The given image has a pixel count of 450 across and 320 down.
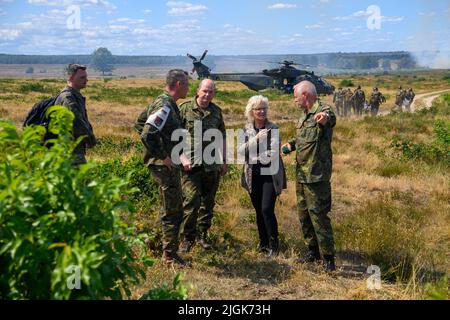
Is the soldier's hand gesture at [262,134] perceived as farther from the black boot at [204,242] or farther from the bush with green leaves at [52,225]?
the bush with green leaves at [52,225]

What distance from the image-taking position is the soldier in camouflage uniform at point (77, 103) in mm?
4648

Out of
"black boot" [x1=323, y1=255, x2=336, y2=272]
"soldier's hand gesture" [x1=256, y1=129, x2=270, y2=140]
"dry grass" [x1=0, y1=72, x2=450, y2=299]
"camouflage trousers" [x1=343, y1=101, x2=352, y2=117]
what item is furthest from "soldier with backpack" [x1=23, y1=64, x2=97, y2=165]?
"camouflage trousers" [x1=343, y1=101, x2=352, y2=117]

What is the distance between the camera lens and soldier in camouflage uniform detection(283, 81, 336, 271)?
4656 mm

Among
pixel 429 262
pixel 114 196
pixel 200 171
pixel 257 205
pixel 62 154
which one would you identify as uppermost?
pixel 62 154

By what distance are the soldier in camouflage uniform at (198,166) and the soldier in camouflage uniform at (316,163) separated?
0.89 meters

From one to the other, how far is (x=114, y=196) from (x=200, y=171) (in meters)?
2.89

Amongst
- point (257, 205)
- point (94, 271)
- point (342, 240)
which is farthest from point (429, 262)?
point (94, 271)

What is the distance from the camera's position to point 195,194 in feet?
16.5

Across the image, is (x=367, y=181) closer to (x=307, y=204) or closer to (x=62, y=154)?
(x=307, y=204)

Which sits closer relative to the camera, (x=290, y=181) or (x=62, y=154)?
(x=62, y=154)

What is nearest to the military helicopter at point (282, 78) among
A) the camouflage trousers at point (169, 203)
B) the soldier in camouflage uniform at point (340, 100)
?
the soldier in camouflage uniform at point (340, 100)

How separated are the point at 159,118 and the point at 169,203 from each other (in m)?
0.79

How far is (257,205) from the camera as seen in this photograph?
5238 mm

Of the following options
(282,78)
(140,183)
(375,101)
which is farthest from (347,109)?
(140,183)
